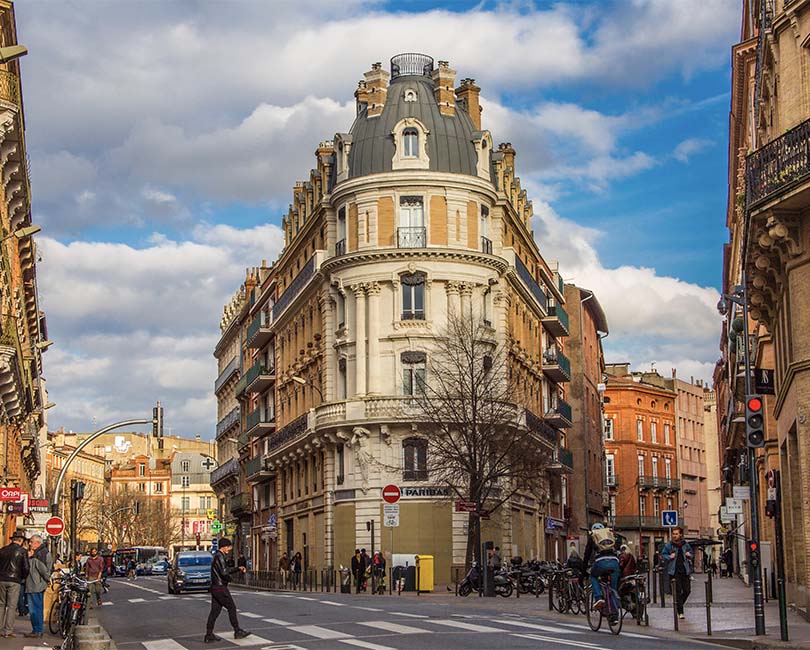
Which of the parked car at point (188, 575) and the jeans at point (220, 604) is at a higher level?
the jeans at point (220, 604)

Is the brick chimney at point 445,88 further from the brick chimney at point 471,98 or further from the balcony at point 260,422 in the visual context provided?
the balcony at point 260,422

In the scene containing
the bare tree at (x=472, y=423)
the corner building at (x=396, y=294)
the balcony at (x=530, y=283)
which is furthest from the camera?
the balcony at (x=530, y=283)

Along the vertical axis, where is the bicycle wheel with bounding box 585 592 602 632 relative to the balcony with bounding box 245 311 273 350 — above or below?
below

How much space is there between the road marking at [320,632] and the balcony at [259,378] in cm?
4965

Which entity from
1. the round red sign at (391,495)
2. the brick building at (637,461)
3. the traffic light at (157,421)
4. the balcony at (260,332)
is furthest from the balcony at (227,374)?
the round red sign at (391,495)

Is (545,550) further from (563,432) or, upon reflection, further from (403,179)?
(403,179)

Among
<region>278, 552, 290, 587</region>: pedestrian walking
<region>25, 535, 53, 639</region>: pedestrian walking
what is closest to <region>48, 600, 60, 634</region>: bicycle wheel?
<region>25, 535, 53, 639</region>: pedestrian walking

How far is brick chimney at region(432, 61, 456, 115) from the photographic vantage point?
56.5 meters

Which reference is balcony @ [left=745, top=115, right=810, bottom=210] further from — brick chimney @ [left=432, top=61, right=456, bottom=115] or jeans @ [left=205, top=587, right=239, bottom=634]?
brick chimney @ [left=432, top=61, right=456, bottom=115]

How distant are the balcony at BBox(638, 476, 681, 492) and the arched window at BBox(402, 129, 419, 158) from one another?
58.2 meters

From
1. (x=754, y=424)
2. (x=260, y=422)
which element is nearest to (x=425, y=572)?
(x=754, y=424)

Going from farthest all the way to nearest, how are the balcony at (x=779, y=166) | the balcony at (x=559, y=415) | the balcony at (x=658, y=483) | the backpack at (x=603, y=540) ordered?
1. the balcony at (x=658, y=483)
2. the balcony at (x=559, y=415)
3. the backpack at (x=603, y=540)
4. the balcony at (x=779, y=166)

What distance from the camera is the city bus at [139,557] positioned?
107375 mm

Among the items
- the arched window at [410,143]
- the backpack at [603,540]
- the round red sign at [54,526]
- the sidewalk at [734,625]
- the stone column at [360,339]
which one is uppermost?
the arched window at [410,143]
